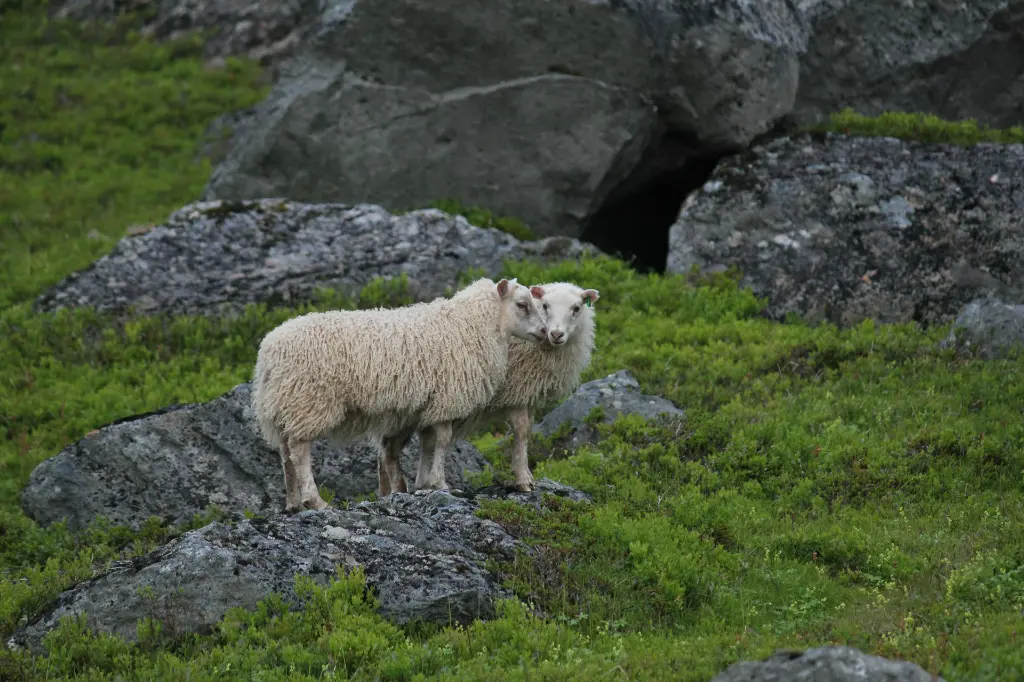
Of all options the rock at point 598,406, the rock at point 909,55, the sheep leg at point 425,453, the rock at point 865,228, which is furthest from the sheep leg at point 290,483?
the rock at point 909,55

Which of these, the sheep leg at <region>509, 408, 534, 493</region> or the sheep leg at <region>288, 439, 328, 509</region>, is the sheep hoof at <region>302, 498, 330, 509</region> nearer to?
the sheep leg at <region>288, 439, 328, 509</region>

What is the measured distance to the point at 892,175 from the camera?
2030 centimetres

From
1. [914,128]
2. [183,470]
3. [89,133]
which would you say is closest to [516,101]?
[914,128]

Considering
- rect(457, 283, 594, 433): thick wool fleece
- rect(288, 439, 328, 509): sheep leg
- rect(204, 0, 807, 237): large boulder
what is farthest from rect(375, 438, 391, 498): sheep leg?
rect(204, 0, 807, 237): large boulder

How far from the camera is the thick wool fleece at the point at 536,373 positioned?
511 inches

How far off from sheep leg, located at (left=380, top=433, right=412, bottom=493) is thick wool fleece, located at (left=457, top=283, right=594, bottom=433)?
62 centimetres

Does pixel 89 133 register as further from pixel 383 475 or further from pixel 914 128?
pixel 914 128

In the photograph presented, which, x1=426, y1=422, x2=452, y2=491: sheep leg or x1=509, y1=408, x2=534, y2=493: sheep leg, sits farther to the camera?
x1=426, y1=422, x2=452, y2=491: sheep leg

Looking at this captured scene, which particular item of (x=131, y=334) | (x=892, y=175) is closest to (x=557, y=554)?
(x=131, y=334)

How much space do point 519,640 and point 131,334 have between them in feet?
35.0

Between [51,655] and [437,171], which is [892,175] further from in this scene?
[51,655]

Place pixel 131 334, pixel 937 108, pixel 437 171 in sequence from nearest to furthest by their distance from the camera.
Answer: pixel 131 334, pixel 437 171, pixel 937 108

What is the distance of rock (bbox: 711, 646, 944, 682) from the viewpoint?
810cm

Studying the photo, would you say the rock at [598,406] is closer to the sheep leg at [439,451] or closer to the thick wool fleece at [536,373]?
the thick wool fleece at [536,373]
